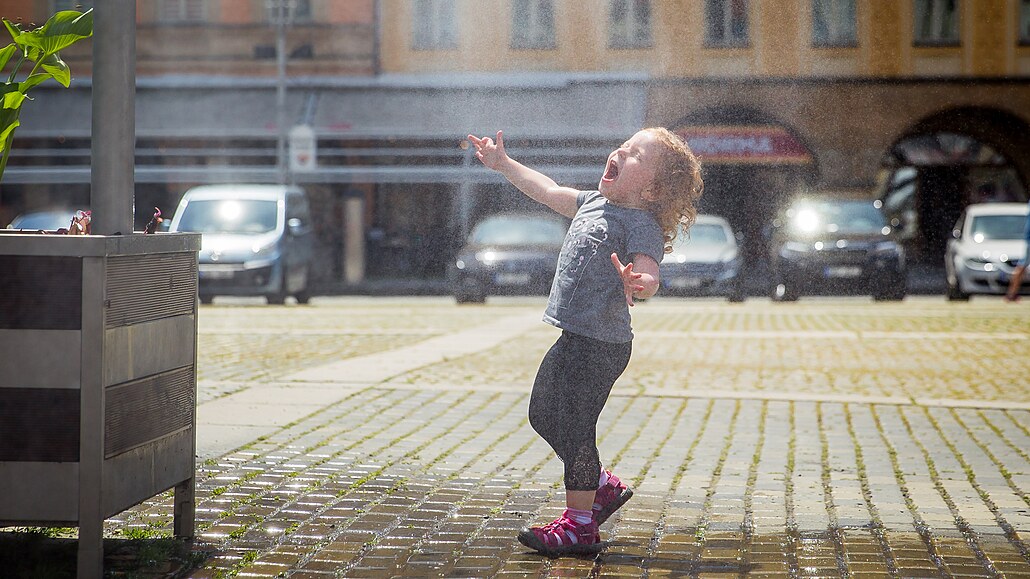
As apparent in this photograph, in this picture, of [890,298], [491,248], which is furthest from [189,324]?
[890,298]

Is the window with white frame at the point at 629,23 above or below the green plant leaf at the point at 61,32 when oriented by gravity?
above

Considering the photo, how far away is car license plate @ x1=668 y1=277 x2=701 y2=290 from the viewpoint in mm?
21312

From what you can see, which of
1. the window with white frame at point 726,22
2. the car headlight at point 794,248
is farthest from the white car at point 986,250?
A: the window with white frame at point 726,22

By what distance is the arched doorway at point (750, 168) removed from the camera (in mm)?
26078

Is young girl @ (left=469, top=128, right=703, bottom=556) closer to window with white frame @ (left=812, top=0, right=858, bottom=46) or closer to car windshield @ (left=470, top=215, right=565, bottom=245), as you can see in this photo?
window with white frame @ (left=812, top=0, right=858, bottom=46)

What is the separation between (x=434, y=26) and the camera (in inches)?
896

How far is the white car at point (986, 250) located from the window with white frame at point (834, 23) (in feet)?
26.7

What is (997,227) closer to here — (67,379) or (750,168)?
(750,168)

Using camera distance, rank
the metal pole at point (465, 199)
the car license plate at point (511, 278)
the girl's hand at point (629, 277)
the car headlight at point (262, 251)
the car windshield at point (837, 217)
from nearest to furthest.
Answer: the girl's hand at point (629, 277) → the car headlight at point (262, 251) → the car license plate at point (511, 278) → the car windshield at point (837, 217) → the metal pole at point (465, 199)

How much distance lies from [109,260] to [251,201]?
1733 cm

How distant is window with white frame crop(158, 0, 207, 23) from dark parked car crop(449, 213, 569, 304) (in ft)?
39.4

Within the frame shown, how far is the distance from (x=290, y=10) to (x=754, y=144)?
1032cm

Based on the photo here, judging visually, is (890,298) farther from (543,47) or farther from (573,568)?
(573,568)

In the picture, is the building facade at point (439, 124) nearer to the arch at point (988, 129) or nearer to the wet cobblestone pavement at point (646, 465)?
the arch at point (988, 129)
